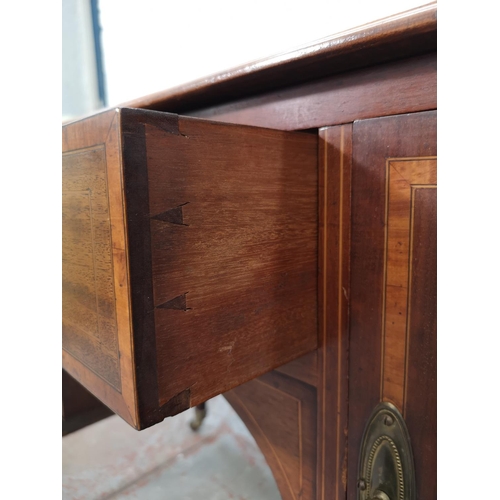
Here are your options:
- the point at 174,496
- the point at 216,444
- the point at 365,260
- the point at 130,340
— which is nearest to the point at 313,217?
the point at 365,260

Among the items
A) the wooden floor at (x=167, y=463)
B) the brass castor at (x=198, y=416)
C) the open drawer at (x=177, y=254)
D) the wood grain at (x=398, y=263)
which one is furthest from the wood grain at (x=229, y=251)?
the brass castor at (x=198, y=416)

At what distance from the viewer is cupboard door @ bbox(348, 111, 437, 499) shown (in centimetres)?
47

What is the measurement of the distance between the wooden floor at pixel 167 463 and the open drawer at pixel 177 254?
0.62 m

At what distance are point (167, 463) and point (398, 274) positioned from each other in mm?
902

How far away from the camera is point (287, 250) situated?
20.9 inches

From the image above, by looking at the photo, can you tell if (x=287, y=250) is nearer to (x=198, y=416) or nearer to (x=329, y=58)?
(x=329, y=58)

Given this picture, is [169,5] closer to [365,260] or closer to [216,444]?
[365,260]

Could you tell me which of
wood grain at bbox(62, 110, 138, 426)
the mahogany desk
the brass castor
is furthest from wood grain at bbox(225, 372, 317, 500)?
the brass castor

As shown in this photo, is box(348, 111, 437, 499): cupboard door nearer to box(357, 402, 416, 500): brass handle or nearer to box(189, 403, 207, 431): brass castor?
box(357, 402, 416, 500): brass handle

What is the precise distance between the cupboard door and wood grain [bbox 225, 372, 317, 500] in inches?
4.4

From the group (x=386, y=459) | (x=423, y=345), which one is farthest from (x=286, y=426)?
(x=423, y=345)

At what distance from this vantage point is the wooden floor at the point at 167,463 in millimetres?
1005

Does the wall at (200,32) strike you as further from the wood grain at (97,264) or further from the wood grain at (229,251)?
the wood grain at (97,264)

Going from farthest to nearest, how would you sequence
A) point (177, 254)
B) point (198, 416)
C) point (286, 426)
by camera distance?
point (198, 416)
point (286, 426)
point (177, 254)
